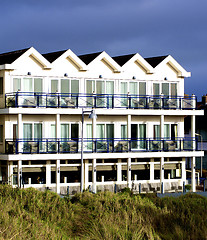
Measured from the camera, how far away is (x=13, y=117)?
143 ft

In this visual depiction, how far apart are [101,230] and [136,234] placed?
161cm

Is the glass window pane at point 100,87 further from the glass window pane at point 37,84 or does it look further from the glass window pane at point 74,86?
the glass window pane at point 37,84

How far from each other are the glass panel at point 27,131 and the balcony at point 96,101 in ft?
5.34

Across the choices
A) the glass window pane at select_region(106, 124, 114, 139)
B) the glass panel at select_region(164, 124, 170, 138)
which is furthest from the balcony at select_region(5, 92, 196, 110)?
the glass panel at select_region(164, 124, 170, 138)

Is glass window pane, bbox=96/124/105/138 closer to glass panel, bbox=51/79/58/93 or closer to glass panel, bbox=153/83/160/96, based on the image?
glass panel, bbox=51/79/58/93

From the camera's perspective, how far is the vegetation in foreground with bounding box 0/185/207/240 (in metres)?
21.4

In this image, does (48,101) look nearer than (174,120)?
Yes

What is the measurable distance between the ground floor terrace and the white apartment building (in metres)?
0.07

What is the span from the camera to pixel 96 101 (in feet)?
147

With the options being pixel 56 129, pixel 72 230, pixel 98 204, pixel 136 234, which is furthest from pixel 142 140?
pixel 136 234

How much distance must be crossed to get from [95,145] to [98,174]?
7.72 feet

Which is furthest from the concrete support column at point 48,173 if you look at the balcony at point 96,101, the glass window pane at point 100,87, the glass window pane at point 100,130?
the glass window pane at point 100,87

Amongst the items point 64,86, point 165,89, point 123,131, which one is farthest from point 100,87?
point 165,89

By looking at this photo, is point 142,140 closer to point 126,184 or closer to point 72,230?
point 126,184
